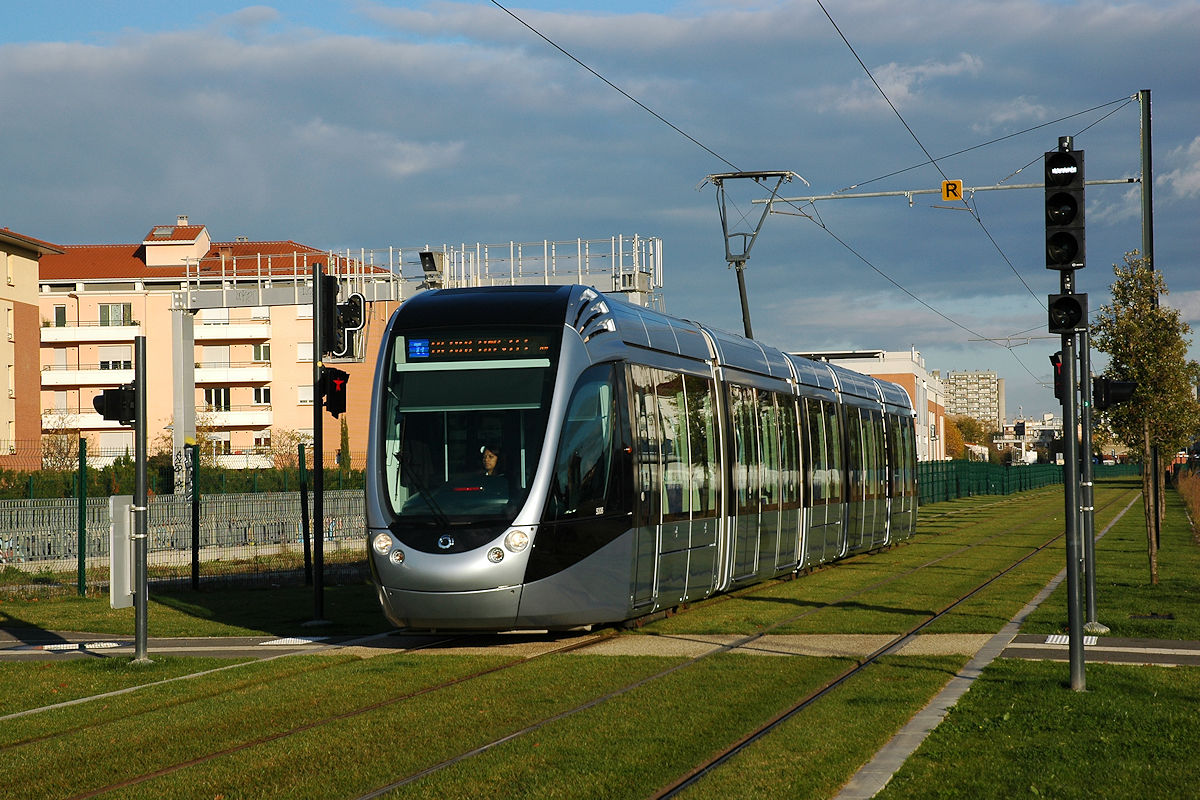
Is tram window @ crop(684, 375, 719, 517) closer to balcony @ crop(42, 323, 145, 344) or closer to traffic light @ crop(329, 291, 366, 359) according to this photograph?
traffic light @ crop(329, 291, 366, 359)

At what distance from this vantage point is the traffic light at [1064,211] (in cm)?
1043

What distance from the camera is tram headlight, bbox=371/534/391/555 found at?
1260cm

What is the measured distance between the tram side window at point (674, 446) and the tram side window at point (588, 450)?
1.32 metres

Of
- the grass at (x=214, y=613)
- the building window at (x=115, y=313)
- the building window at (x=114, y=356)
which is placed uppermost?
the building window at (x=115, y=313)

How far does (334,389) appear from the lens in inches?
658

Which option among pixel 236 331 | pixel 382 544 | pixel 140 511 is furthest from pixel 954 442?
pixel 140 511

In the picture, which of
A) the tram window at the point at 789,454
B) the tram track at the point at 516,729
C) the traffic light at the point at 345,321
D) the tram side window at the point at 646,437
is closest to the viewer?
the tram track at the point at 516,729

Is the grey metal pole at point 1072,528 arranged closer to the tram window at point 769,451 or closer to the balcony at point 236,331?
the tram window at point 769,451

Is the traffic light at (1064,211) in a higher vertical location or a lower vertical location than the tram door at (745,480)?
higher

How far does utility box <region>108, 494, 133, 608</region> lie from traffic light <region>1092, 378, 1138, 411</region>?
11376 millimetres

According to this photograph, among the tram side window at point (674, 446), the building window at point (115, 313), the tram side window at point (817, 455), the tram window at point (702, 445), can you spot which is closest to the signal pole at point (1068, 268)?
the tram side window at point (674, 446)

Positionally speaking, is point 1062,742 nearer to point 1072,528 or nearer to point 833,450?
point 1072,528

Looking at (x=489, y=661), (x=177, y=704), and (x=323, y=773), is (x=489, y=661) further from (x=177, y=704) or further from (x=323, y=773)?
(x=323, y=773)

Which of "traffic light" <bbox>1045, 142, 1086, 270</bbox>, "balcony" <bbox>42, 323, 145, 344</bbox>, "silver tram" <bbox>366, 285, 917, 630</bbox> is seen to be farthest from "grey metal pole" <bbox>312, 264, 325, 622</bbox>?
"balcony" <bbox>42, 323, 145, 344</bbox>
